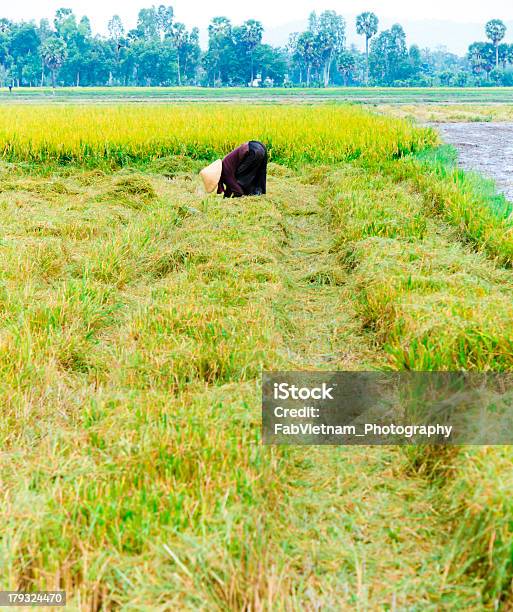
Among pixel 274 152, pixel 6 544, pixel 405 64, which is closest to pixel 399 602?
pixel 6 544

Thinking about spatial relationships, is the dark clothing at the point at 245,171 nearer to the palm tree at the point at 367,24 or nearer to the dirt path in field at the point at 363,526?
the dirt path in field at the point at 363,526

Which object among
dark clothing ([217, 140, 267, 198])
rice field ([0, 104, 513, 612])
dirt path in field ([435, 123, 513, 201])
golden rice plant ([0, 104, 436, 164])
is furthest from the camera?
golden rice plant ([0, 104, 436, 164])

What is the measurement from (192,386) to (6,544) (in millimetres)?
1124

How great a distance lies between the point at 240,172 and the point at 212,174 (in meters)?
0.30

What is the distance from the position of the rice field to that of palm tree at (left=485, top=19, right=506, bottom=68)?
89.6 m

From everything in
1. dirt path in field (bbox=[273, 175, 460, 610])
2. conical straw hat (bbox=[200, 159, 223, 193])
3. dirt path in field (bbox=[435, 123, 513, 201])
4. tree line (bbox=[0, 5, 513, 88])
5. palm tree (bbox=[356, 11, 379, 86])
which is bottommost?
dirt path in field (bbox=[273, 175, 460, 610])

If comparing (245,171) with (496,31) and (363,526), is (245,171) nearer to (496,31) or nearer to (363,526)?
(363,526)

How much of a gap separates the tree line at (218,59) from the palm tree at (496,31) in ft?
0.40

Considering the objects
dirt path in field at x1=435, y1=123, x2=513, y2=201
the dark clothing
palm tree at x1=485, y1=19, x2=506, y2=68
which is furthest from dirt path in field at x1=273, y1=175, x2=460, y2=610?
palm tree at x1=485, y1=19, x2=506, y2=68

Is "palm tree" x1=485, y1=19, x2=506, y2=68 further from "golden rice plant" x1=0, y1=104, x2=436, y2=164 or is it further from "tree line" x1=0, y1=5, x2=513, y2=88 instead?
"golden rice plant" x1=0, y1=104, x2=436, y2=164

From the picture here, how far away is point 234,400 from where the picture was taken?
2705mm

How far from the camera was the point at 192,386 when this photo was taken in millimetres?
2857

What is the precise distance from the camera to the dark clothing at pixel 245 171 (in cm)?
715

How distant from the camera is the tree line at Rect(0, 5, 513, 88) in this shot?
248 ft
